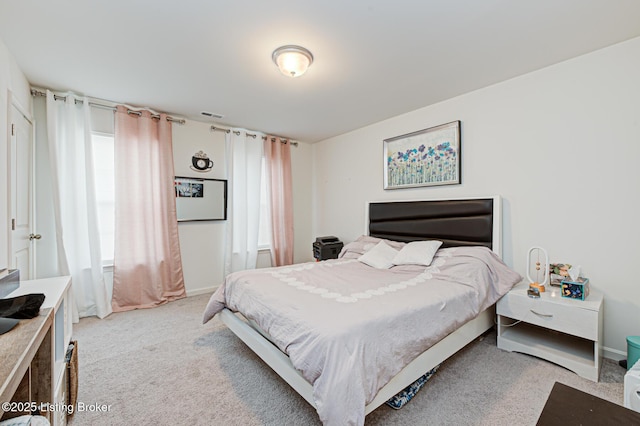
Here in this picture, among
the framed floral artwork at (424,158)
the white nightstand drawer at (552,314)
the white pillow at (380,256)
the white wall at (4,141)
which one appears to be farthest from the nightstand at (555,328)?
the white wall at (4,141)

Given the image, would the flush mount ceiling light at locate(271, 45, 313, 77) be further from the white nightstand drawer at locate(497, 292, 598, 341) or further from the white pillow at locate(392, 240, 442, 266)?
the white nightstand drawer at locate(497, 292, 598, 341)

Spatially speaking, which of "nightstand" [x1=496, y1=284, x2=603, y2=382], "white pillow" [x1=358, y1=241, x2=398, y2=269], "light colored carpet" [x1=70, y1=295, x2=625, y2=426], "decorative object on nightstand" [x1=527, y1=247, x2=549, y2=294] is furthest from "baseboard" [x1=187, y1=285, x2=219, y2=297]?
"decorative object on nightstand" [x1=527, y1=247, x2=549, y2=294]

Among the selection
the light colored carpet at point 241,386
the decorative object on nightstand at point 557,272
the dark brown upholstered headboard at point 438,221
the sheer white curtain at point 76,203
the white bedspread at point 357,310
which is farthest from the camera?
the sheer white curtain at point 76,203

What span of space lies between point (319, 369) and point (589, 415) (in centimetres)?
100

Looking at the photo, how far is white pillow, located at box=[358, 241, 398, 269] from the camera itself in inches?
115

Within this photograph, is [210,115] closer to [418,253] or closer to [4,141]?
[4,141]

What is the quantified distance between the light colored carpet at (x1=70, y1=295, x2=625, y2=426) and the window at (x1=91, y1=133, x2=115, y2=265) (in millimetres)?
1105

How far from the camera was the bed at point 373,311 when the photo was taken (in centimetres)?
134

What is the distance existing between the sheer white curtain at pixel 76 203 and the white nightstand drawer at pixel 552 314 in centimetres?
408

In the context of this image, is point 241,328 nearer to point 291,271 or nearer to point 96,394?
point 291,271

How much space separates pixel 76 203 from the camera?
2.99 metres

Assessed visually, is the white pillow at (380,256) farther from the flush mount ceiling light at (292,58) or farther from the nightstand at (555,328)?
the flush mount ceiling light at (292,58)

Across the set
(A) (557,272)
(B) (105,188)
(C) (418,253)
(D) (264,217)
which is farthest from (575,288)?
(B) (105,188)

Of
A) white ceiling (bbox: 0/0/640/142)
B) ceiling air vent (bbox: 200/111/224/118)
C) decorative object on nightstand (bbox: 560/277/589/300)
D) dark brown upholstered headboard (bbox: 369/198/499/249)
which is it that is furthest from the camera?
ceiling air vent (bbox: 200/111/224/118)
